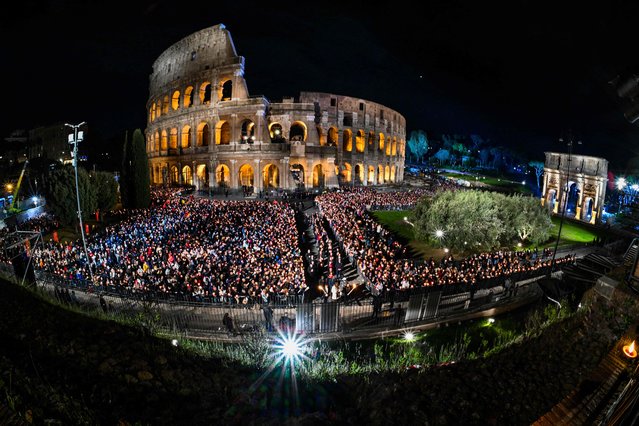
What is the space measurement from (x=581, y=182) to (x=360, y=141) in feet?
102

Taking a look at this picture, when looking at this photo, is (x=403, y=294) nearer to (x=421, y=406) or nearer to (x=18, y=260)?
(x=421, y=406)

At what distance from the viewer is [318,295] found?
47.5 feet

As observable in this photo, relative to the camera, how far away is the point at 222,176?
47.9 metres

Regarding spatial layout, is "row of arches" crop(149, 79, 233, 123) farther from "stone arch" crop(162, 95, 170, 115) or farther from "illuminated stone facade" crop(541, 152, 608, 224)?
"illuminated stone facade" crop(541, 152, 608, 224)

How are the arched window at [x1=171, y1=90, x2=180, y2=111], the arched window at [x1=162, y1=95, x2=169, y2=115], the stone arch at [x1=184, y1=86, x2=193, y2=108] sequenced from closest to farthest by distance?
the stone arch at [x1=184, y1=86, x2=193, y2=108] < the arched window at [x1=171, y1=90, x2=180, y2=111] < the arched window at [x1=162, y1=95, x2=169, y2=115]

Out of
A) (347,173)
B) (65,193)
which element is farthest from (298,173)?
(65,193)

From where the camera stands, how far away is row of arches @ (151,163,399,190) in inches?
1740

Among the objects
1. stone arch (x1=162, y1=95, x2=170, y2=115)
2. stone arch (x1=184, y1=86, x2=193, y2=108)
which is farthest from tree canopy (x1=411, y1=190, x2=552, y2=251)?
stone arch (x1=162, y1=95, x2=170, y2=115)

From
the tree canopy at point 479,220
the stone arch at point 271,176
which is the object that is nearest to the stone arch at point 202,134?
the stone arch at point 271,176

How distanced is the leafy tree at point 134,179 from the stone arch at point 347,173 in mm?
30708

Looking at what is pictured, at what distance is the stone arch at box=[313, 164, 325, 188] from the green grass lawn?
1622cm

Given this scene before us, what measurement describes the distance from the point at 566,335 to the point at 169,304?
463 inches

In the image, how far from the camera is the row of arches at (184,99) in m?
45.2

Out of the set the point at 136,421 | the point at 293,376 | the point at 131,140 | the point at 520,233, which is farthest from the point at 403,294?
the point at 131,140
